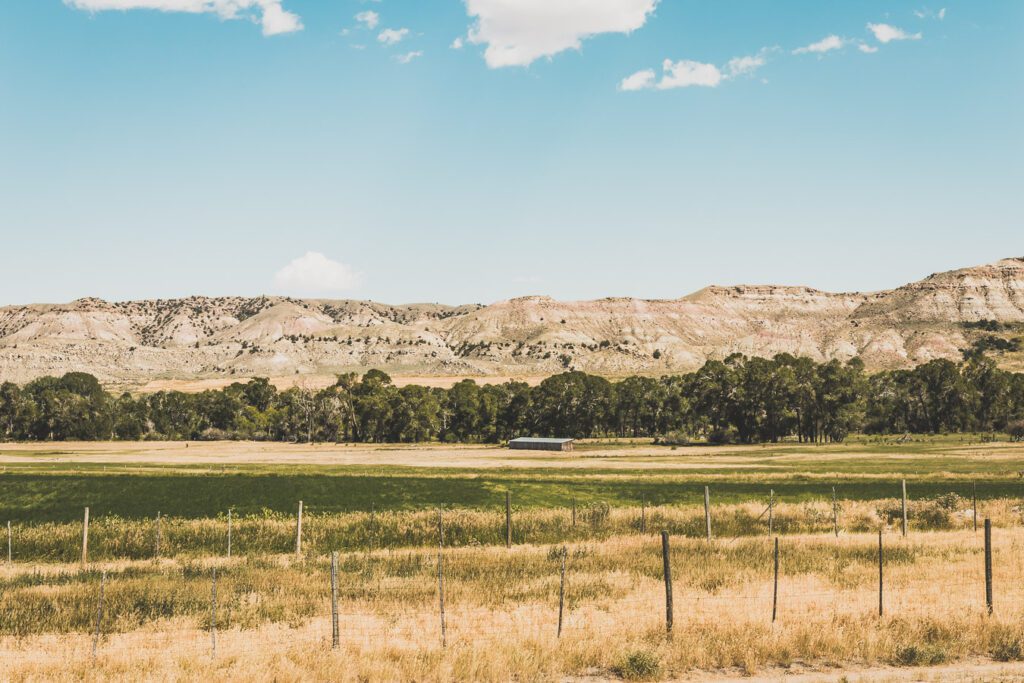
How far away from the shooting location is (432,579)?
30.9 meters

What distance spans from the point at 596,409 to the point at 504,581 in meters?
135

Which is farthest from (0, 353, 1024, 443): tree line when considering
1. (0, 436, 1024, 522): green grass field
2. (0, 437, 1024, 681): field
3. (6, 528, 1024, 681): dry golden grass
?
(6, 528, 1024, 681): dry golden grass

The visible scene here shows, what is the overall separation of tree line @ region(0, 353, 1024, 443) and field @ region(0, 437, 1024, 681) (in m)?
74.0

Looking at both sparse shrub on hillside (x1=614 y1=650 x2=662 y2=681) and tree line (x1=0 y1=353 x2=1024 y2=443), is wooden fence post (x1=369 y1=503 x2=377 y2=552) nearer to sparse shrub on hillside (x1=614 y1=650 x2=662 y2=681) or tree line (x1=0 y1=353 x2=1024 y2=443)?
sparse shrub on hillside (x1=614 y1=650 x2=662 y2=681)

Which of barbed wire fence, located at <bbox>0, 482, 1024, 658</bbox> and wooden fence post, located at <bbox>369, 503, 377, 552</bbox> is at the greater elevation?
barbed wire fence, located at <bbox>0, 482, 1024, 658</bbox>

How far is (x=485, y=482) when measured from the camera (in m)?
69.1

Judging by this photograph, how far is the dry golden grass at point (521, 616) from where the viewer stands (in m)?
19.5

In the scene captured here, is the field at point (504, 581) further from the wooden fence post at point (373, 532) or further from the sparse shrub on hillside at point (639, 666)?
the wooden fence post at point (373, 532)

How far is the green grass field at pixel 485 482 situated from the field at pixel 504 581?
53cm

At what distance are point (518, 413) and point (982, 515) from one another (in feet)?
395

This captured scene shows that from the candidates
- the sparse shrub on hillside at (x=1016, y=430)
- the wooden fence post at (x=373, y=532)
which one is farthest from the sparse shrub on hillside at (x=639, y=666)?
the sparse shrub on hillside at (x=1016, y=430)

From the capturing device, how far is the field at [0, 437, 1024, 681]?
1992 centimetres

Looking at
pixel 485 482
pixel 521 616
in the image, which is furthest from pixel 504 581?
pixel 485 482

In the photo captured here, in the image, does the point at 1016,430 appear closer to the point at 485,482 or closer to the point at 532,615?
the point at 485,482
